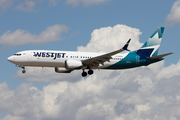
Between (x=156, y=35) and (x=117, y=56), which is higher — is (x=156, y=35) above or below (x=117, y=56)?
above

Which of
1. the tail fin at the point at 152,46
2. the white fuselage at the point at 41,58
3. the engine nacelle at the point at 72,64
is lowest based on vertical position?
the engine nacelle at the point at 72,64

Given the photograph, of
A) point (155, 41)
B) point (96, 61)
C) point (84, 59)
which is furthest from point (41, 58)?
point (155, 41)

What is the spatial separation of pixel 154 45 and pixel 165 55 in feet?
26.3

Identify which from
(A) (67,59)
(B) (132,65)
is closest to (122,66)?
(B) (132,65)

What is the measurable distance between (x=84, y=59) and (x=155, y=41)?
754 inches

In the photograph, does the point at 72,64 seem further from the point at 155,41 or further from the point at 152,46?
Result: the point at 155,41

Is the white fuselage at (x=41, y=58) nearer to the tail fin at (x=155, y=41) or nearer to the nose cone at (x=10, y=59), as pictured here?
the nose cone at (x=10, y=59)

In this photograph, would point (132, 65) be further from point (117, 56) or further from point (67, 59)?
point (67, 59)

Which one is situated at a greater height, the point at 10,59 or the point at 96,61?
the point at 10,59

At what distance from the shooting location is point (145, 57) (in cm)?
6294

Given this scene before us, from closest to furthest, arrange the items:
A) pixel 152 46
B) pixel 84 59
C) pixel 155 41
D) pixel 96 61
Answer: pixel 96 61, pixel 84 59, pixel 152 46, pixel 155 41

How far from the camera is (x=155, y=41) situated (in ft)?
219

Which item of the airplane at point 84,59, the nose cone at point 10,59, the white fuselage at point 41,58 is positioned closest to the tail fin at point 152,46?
the airplane at point 84,59

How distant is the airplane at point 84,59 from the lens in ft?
183
